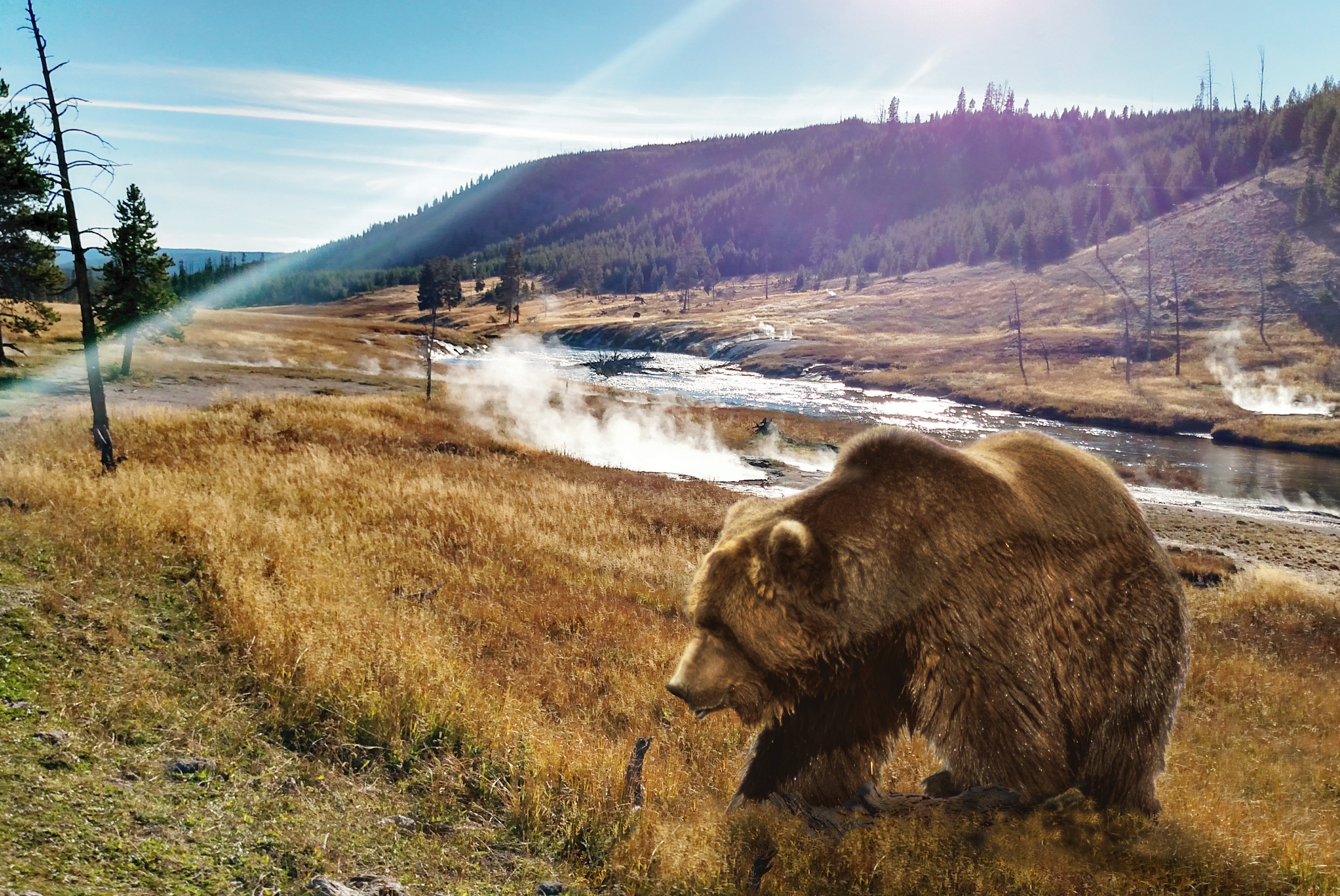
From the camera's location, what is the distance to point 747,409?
171ft

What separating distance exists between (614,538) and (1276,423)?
188ft

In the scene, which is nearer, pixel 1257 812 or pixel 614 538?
pixel 1257 812

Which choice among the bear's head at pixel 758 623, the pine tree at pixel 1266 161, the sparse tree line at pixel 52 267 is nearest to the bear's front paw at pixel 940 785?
the bear's head at pixel 758 623

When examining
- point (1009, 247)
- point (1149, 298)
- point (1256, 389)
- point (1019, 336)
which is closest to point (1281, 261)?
point (1149, 298)

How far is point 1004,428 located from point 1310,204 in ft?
339

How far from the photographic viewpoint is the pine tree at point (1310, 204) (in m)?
111

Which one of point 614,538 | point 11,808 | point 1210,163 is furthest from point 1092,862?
point 1210,163

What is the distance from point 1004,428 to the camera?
50.4m

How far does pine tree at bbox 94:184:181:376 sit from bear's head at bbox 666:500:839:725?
37155mm

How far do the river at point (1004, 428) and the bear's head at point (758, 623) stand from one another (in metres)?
22.1

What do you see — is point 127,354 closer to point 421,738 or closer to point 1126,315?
point 421,738

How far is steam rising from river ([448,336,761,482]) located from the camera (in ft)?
107

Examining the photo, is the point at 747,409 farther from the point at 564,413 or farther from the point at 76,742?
the point at 76,742

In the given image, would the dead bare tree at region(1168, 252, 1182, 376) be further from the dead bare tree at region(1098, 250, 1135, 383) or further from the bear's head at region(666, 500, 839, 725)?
the bear's head at region(666, 500, 839, 725)
